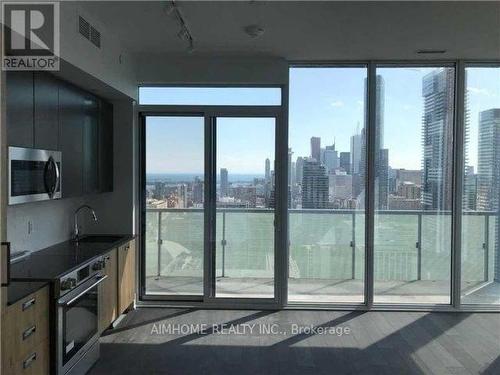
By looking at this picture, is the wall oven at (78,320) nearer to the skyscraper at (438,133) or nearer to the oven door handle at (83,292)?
the oven door handle at (83,292)

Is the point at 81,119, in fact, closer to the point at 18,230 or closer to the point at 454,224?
the point at 18,230

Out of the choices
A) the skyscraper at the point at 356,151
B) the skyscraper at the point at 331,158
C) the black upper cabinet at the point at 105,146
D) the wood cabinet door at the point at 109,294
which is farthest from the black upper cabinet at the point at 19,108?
the skyscraper at the point at 356,151

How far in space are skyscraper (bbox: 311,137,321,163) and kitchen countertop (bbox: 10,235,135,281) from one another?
2.44 meters

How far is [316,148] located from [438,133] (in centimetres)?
146

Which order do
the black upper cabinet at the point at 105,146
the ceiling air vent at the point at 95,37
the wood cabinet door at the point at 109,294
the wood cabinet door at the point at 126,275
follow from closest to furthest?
1. the ceiling air vent at the point at 95,37
2. the wood cabinet door at the point at 109,294
3. the wood cabinet door at the point at 126,275
4. the black upper cabinet at the point at 105,146

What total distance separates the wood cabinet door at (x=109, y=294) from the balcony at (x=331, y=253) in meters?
1.08

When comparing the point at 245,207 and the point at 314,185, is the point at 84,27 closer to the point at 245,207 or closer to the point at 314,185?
the point at 245,207

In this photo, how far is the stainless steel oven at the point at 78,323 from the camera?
2984 millimetres

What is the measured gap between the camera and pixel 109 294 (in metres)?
4.18

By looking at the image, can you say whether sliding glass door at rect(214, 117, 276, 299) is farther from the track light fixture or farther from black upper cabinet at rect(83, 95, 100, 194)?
black upper cabinet at rect(83, 95, 100, 194)

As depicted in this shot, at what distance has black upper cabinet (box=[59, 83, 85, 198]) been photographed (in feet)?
12.2

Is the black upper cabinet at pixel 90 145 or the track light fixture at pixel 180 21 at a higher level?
the track light fixture at pixel 180 21

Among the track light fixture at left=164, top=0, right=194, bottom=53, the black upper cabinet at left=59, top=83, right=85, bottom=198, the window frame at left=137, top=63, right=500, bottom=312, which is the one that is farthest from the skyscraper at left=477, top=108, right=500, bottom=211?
the black upper cabinet at left=59, top=83, right=85, bottom=198

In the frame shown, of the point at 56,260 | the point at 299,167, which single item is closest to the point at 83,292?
the point at 56,260
